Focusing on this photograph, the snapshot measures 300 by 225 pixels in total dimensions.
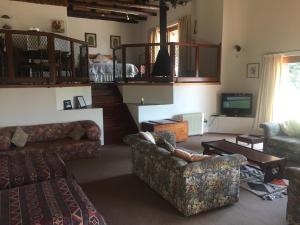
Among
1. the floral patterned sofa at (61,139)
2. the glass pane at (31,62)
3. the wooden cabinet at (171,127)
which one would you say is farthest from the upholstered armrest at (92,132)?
the glass pane at (31,62)

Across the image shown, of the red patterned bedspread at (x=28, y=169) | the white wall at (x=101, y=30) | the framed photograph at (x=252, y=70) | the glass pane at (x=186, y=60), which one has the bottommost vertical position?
the red patterned bedspread at (x=28, y=169)

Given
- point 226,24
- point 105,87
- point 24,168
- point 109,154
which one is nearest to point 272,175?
point 109,154

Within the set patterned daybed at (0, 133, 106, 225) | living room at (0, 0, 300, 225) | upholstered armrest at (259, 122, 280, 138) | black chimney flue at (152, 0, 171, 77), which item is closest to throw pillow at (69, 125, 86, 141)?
living room at (0, 0, 300, 225)

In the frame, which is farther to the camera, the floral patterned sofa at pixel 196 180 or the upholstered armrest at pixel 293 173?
the floral patterned sofa at pixel 196 180

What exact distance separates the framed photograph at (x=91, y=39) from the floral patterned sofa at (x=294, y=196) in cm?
935

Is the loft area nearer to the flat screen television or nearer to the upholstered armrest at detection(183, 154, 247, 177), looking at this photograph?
the flat screen television

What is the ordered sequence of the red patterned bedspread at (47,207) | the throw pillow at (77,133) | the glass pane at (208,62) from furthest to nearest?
1. the glass pane at (208,62)
2. the throw pillow at (77,133)
3. the red patterned bedspread at (47,207)

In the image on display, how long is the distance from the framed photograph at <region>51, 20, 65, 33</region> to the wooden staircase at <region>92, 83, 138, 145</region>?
1887 mm

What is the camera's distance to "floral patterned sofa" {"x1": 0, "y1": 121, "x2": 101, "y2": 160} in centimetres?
465

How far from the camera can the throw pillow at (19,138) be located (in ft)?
15.1

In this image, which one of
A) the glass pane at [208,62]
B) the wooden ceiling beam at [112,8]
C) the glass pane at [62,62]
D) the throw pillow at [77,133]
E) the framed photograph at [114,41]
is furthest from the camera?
the framed photograph at [114,41]

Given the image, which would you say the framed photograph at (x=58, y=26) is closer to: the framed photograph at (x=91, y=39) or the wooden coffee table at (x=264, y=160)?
the framed photograph at (x=91, y=39)

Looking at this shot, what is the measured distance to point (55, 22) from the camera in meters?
7.32

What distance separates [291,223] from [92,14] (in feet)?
31.5
